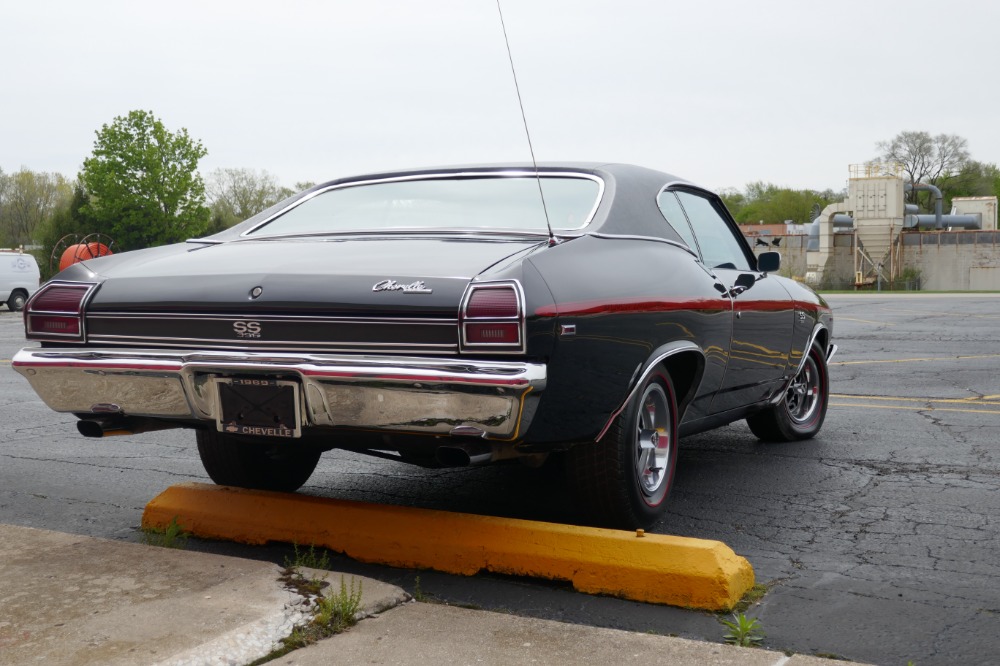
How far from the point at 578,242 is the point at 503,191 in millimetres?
640

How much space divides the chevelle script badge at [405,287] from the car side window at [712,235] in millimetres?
1995

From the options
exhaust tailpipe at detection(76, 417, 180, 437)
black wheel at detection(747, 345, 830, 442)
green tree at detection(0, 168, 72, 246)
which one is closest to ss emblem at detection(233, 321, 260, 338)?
exhaust tailpipe at detection(76, 417, 180, 437)

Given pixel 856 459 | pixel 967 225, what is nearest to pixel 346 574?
pixel 856 459

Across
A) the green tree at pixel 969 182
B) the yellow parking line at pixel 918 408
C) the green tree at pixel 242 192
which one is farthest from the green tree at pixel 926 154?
the yellow parking line at pixel 918 408

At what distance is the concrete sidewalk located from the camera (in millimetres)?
2971

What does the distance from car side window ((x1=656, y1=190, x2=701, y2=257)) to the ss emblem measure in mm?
1966

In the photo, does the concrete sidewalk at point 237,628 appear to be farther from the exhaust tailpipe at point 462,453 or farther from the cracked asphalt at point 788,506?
the exhaust tailpipe at point 462,453

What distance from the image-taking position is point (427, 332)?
11.5 ft

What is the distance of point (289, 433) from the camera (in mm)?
3652

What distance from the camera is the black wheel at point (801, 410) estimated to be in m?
6.57

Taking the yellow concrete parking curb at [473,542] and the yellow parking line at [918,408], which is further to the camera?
the yellow parking line at [918,408]

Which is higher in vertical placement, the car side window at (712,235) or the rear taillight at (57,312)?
the car side window at (712,235)

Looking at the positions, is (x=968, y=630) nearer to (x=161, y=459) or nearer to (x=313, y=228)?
(x=313, y=228)

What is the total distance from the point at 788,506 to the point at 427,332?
2.33m
